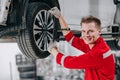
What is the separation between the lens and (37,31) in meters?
2.81

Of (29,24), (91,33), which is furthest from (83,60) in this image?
(29,24)

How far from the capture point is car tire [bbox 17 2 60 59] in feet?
8.89

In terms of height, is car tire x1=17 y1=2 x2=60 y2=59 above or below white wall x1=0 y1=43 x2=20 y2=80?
above

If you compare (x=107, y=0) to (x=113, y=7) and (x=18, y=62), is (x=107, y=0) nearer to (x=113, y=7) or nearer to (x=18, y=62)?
(x=113, y=7)

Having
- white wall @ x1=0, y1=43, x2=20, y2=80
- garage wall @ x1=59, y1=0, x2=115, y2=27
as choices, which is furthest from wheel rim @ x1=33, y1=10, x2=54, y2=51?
white wall @ x1=0, y1=43, x2=20, y2=80

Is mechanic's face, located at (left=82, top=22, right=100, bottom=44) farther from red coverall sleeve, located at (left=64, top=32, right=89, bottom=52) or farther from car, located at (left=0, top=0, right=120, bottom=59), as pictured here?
car, located at (left=0, top=0, right=120, bottom=59)

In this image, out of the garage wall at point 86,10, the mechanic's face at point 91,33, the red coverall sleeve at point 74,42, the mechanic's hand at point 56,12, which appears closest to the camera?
the mechanic's face at point 91,33

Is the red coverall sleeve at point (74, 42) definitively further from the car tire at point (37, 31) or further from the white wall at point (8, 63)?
the white wall at point (8, 63)

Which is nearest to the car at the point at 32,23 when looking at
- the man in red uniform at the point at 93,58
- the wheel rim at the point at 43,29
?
the wheel rim at the point at 43,29

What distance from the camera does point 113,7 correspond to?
4.06 metres

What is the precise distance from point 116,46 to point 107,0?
0.66 meters

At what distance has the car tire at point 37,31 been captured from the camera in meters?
2.71

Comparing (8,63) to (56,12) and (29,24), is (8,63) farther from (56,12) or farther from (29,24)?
(56,12)

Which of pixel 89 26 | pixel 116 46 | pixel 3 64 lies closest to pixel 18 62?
pixel 3 64
